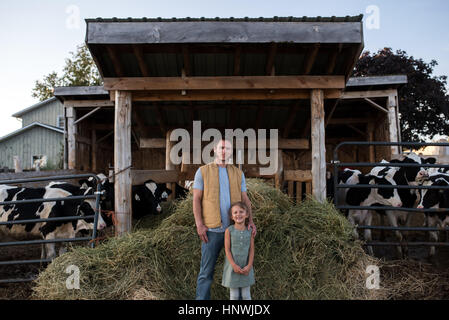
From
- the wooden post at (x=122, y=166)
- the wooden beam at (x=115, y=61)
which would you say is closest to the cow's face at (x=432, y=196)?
the wooden post at (x=122, y=166)

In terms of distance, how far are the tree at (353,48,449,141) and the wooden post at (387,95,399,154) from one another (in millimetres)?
10212

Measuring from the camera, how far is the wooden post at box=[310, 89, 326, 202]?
580 cm

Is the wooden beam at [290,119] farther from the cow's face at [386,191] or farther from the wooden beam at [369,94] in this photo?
the wooden beam at [369,94]

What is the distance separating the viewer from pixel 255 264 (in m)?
4.32

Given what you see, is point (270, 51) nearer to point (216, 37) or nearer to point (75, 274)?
point (216, 37)

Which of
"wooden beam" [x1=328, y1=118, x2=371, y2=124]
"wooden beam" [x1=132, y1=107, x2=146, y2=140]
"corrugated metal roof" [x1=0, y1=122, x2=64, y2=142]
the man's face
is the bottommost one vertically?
the man's face

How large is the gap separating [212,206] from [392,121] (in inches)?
334

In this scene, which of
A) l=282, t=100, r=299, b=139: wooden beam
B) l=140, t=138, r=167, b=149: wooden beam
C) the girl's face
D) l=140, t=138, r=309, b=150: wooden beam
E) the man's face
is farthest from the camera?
l=140, t=138, r=167, b=149: wooden beam

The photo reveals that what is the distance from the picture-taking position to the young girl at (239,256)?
11.3 feet

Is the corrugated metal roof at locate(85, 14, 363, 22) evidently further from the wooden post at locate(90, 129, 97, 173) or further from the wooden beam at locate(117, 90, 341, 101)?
the wooden post at locate(90, 129, 97, 173)

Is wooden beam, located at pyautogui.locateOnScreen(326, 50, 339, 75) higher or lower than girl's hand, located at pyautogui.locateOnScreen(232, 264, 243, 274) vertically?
higher

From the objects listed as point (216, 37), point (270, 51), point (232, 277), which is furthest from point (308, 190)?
point (232, 277)

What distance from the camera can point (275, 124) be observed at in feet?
29.6

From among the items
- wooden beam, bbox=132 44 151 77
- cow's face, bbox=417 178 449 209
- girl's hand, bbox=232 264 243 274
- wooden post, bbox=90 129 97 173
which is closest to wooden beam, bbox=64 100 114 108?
wooden post, bbox=90 129 97 173
